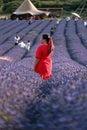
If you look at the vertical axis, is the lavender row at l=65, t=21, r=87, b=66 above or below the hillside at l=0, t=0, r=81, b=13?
above

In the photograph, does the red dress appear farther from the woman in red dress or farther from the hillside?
the hillside

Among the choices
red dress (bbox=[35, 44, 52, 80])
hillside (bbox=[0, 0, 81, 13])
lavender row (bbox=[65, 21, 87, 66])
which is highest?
red dress (bbox=[35, 44, 52, 80])

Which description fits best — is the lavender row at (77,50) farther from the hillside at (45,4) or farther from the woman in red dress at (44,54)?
the hillside at (45,4)

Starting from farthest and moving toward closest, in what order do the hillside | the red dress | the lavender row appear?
the hillside → the lavender row → the red dress

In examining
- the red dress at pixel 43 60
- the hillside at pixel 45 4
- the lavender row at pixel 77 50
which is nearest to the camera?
the red dress at pixel 43 60

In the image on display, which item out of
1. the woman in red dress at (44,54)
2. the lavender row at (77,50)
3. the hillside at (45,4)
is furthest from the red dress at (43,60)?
the hillside at (45,4)

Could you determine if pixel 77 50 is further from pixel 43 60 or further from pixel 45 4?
pixel 45 4

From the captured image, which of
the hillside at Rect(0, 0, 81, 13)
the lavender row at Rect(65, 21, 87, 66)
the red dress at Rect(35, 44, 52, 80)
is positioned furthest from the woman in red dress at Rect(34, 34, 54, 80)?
the hillside at Rect(0, 0, 81, 13)

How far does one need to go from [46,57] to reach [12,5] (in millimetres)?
91791

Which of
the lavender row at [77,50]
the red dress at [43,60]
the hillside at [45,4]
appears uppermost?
the red dress at [43,60]

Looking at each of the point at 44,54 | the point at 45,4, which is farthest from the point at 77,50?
the point at 45,4

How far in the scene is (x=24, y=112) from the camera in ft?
12.3

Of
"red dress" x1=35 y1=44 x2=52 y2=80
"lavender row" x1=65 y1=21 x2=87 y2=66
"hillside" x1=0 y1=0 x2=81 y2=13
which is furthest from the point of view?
"hillside" x1=0 y1=0 x2=81 y2=13

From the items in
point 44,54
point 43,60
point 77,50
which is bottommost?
point 77,50
